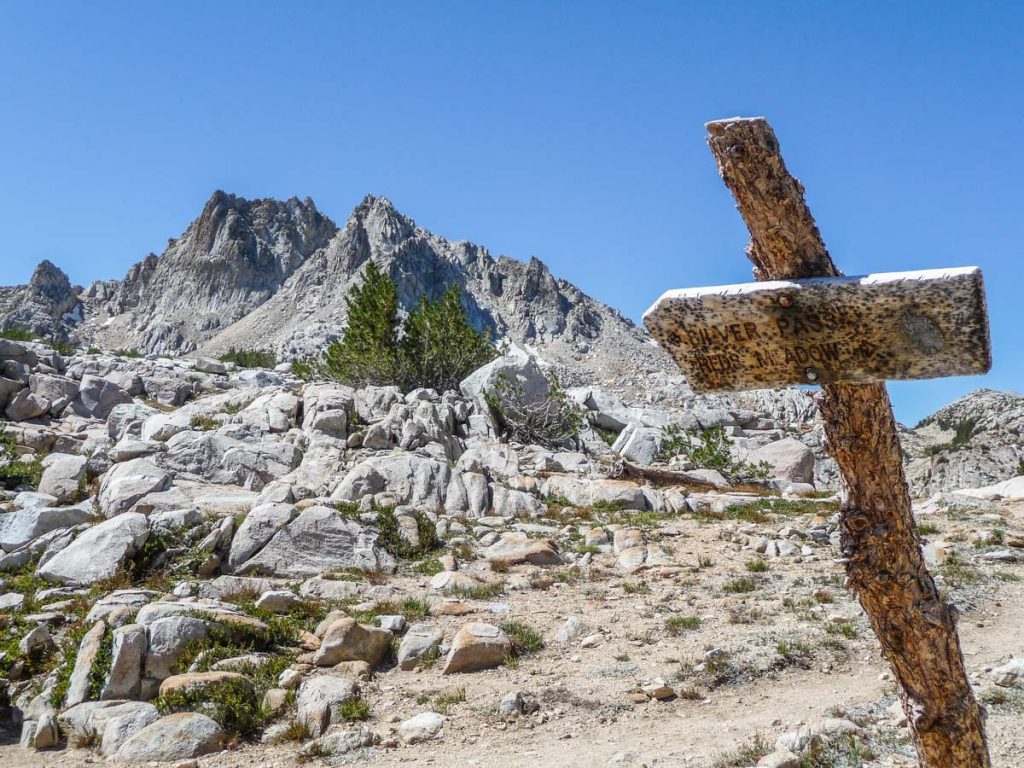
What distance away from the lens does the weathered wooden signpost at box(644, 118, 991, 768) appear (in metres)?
2.51

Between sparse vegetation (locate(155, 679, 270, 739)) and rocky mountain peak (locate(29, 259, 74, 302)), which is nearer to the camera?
sparse vegetation (locate(155, 679, 270, 739))

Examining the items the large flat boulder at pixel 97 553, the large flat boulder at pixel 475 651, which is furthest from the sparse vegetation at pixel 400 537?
the large flat boulder at pixel 475 651

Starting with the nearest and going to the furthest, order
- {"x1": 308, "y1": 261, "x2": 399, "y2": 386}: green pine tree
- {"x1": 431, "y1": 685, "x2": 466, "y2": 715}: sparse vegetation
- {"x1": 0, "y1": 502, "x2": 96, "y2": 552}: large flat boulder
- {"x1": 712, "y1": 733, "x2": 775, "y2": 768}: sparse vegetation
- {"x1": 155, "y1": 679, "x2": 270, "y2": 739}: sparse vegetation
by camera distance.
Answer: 1. {"x1": 712, "y1": 733, "x2": 775, "y2": 768}: sparse vegetation
2. {"x1": 155, "y1": 679, "x2": 270, "y2": 739}: sparse vegetation
3. {"x1": 431, "y1": 685, "x2": 466, "y2": 715}: sparse vegetation
4. {"x1": 0, "y1": 502, "x2": 96, "y2": 552}: large flat boulder
5. {"x1": 308, "y1": 261, "x2": 399, "y2": 386}: green pine tree

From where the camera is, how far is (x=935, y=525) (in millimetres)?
14516

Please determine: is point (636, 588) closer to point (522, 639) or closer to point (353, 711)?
point (522, 639)

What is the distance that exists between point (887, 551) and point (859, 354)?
1079mm

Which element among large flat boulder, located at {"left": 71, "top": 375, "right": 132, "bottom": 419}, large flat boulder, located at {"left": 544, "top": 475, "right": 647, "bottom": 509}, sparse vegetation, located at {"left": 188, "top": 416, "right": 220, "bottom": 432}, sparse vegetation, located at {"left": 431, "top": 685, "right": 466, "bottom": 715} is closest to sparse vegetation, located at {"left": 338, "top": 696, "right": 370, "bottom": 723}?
sparse vegetation, located at {"left": 431, "top": 685, "right": 466, "bottom": 715}

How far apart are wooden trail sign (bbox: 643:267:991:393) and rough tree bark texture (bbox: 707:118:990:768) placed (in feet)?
1.09

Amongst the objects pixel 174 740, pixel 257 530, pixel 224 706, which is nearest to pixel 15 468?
pixel 257 530

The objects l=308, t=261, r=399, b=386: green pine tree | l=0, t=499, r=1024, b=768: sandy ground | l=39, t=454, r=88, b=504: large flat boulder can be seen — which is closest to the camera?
l=0, t=499, r=1024, b=768: sandy ground

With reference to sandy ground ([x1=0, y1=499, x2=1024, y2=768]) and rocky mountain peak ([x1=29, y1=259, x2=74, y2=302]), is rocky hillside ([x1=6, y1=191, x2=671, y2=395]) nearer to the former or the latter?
rocky mountain peak ([x1=29, y1=259, x2=74, y2=302])

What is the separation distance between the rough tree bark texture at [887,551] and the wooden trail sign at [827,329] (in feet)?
1.09

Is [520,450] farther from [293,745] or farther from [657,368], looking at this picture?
[657,368]

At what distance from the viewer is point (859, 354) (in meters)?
2.68
